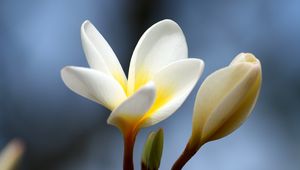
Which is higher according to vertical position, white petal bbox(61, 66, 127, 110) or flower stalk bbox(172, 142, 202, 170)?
white petal bbox(61, 66, 127, 110)

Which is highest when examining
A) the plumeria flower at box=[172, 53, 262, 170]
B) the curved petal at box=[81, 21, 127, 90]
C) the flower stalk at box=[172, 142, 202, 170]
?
the curved petal at box=[81, 21, 127, 90]

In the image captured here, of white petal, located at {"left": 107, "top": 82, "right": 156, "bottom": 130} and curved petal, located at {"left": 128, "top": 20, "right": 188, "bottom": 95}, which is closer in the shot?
white petal, located at {"left": 107, "top": 82, "right": 156, "bottom": 130}

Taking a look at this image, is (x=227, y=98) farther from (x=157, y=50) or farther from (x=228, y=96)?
(x=157, y=50)

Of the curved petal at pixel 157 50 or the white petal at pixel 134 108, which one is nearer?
the white petal at pixel 134 108

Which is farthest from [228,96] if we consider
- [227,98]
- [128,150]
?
[128,150]

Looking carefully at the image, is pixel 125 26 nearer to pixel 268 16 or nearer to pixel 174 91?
pixel 268 16

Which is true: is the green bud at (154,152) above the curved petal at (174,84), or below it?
below

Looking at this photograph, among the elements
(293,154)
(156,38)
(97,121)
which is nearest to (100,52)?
(156,38)
